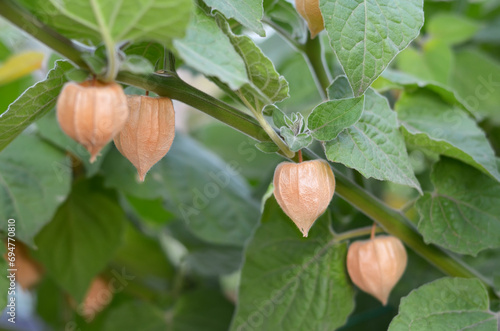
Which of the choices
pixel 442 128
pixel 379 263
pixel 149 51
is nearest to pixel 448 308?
pixel 379 263

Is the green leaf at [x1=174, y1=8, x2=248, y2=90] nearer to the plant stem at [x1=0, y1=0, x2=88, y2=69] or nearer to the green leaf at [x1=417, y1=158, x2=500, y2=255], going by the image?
the plant stem at [x1=0, y1=0, x2=88, y2=69]

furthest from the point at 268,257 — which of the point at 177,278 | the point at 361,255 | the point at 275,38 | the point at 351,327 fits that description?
the point at 275,38

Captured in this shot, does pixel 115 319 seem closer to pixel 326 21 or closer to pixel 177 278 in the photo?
pixel 177 278

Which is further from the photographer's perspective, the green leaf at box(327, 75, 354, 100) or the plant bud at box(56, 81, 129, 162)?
the green leaf at box(327, 75, 354, 100)

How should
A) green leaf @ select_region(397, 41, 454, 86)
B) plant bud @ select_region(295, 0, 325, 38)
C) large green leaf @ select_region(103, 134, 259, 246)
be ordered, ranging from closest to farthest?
plant bud @ select_region(295, 0, 325, 38) < large green leaf @ select_region(103, 134, 259, 246) < green leaf @ select_region(397, 41, 454, 86)

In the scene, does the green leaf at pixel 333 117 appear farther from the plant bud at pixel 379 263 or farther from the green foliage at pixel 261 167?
the plant bud at pixel 379 263

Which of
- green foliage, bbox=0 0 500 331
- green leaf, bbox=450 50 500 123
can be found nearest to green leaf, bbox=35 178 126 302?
green foliage, bbox=0 0 500 331

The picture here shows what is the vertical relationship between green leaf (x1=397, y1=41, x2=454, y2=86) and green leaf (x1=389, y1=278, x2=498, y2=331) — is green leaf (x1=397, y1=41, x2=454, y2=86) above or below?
below
